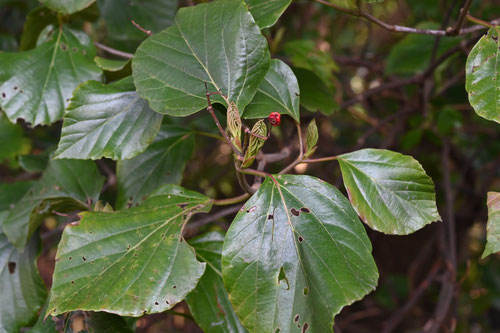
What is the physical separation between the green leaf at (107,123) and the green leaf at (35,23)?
1.03 feet

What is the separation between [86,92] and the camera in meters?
0.74

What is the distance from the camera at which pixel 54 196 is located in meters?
0.89

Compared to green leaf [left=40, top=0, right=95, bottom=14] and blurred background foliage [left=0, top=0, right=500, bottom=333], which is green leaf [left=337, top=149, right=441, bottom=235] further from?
green leaf [left=40, top=0, right=95, bottom=14]

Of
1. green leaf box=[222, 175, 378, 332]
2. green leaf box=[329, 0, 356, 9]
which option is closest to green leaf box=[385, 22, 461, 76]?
green leaf box=[329, 0, 356, 9]

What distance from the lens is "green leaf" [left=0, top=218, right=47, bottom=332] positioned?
2.73ft

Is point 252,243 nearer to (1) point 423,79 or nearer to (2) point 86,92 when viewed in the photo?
(2) point 86,92

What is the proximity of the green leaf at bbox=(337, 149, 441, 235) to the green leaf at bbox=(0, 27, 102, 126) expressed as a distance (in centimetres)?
52

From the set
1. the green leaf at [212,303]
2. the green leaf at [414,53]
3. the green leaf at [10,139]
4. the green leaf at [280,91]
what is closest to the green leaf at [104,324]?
the green leaf at [212,303]

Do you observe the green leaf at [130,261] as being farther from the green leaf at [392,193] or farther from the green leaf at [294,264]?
the green leaf at [392,193]

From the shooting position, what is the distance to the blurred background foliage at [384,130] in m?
1.19

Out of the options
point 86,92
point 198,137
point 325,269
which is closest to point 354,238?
point 325,269

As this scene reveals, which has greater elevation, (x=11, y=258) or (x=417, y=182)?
(x=417, y=182)

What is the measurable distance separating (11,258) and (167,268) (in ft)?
1.42

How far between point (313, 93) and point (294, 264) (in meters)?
0.53
